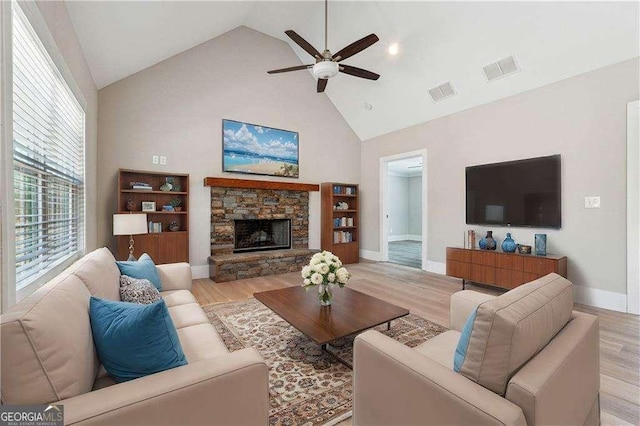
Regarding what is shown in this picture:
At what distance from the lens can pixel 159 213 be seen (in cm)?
430

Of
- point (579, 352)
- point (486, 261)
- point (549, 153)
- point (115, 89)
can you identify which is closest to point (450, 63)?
point (549, 153)

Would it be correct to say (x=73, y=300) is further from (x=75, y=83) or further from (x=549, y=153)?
(x=549, y=153)

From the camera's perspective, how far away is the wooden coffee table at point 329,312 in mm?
1983

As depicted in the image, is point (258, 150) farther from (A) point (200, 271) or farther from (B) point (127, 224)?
(B) point (127, 224)

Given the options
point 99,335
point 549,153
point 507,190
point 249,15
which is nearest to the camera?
point 99,335

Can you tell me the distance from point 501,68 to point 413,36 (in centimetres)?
127

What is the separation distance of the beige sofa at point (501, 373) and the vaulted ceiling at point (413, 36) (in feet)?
10.9

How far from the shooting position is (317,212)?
236 inches

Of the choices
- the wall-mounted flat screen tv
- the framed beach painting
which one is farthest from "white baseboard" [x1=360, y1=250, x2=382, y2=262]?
the framed beach painting

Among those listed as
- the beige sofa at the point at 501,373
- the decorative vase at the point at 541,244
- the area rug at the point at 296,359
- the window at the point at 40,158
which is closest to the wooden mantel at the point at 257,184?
the window at the point at 40,158

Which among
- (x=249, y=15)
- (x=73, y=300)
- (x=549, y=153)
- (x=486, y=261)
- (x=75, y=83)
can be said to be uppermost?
(x=249, y=15)

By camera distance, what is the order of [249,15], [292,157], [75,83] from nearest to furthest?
[75,83] < [249,15] < [292,157]

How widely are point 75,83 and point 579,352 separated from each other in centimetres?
395

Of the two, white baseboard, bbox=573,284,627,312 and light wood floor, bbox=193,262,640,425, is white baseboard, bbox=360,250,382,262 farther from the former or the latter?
white baseboard, bbox=573,284,627,312
